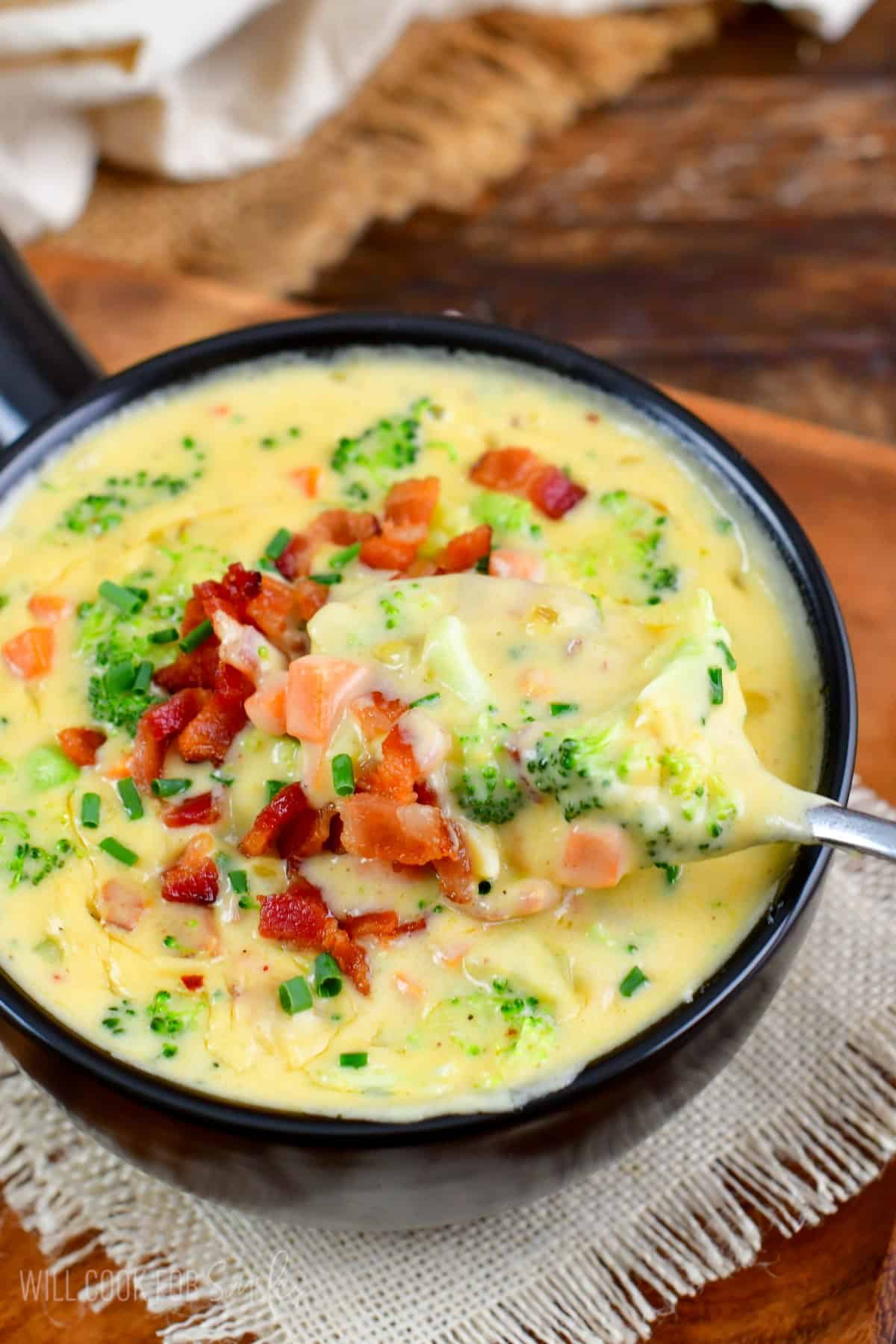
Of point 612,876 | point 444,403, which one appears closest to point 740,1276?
point 612,876

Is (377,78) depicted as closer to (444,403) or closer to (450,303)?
(450,303)

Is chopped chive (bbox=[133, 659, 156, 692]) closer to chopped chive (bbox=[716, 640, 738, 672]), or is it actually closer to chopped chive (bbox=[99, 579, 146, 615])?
chopped chive (bbox=[99, 579, 146, 615])

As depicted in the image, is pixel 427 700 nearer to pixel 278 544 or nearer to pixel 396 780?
pixel 396 780

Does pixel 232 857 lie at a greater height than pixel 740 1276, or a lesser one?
greater

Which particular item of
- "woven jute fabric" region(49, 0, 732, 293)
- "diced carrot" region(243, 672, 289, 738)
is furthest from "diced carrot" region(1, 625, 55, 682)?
"woven jute fabric" region(49, 0, 732, 293)

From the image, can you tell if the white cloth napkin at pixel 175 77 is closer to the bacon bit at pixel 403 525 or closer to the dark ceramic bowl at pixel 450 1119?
the bacon bit at pixel 403 525

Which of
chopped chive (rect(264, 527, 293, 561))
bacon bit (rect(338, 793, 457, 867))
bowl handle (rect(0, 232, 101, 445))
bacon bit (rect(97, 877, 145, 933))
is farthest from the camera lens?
bowl handle (rect(0, 232, 101, 445))

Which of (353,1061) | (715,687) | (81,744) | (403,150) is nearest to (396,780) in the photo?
(353,1061)
